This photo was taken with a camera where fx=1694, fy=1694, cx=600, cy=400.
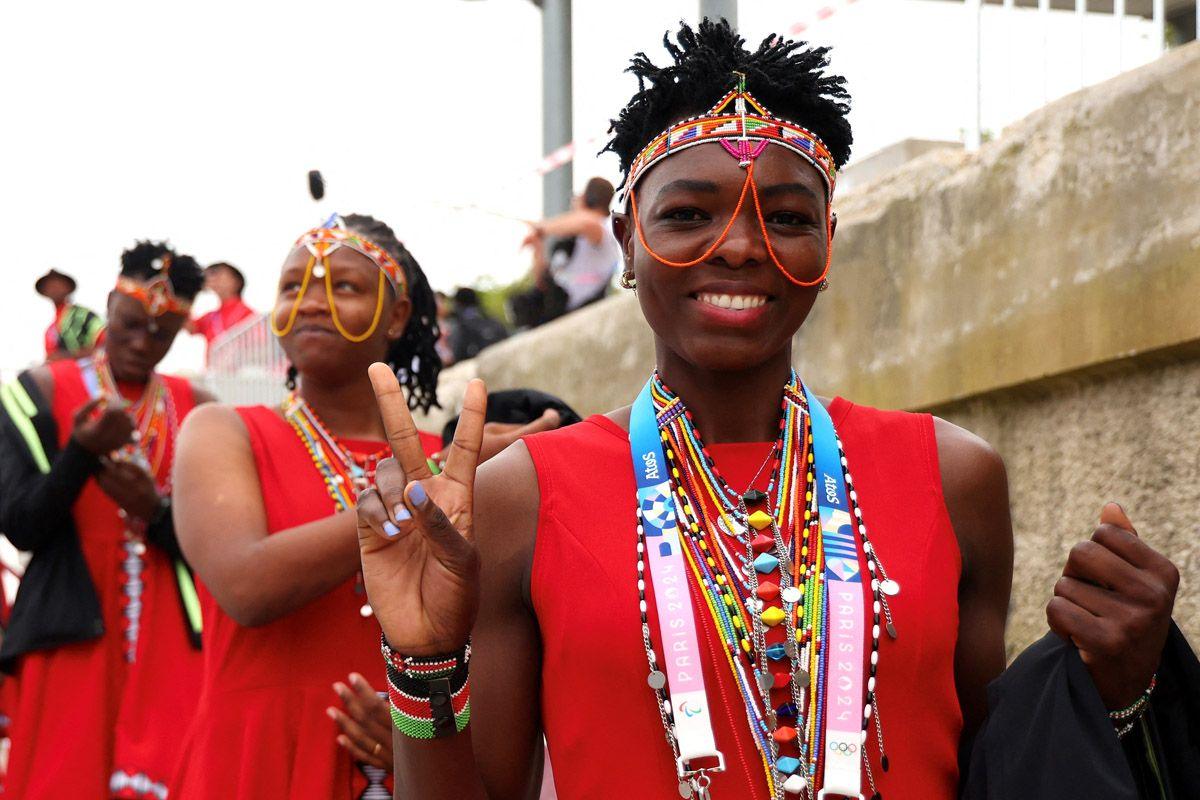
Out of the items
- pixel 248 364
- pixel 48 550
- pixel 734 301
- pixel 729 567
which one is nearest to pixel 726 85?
pixel 734 301

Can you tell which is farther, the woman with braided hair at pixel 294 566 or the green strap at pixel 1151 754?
the woman with braided hair at pixel 294 566

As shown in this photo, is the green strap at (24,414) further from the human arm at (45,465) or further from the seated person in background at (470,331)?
the seated person in background at (470,331)

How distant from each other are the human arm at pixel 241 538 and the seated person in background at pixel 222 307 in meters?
10.8

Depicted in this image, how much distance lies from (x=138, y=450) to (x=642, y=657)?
3.53m

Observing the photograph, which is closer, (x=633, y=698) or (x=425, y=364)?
(x=633, y=698)

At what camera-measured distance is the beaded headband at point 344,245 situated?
4535 mm

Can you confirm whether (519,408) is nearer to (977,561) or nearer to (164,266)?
(977,561)

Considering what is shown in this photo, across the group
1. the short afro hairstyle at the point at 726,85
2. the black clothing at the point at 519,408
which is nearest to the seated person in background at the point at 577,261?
the black clothing at the point at 519,408

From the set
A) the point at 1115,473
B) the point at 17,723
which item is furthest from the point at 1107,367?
the point at 17,723

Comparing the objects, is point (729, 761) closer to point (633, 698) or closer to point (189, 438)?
point (633, 698)

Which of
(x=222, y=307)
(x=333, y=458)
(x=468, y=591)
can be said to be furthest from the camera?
(x=222, y=307)

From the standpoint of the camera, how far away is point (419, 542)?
2508 mm

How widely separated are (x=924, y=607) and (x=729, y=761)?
0.39 metres

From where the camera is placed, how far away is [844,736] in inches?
100
